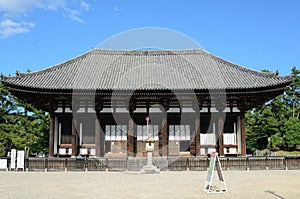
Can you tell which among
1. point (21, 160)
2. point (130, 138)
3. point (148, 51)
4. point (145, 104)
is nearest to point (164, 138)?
point (130, 138)

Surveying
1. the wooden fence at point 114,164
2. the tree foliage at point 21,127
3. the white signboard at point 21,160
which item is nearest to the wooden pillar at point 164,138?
the wooden fence at point 114,164

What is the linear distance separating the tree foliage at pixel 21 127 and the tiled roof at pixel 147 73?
12.9 m

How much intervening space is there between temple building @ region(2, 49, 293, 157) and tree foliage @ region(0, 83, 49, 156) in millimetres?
12869

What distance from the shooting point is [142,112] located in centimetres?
1958

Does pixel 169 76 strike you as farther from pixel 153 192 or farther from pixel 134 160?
pixel 153 192

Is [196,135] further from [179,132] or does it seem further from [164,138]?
[164,138]

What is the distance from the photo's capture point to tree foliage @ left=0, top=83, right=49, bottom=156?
30.8m

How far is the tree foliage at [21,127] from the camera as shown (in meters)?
30.8

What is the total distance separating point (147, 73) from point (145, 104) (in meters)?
2.54

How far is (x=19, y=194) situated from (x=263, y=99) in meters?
15.3

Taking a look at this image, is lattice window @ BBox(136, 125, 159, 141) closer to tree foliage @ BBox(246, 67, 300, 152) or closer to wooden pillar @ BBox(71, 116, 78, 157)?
wooden pillar @ BBox(71, 116, 78, 157)

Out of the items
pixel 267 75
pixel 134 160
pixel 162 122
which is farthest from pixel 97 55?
pixel 267 75

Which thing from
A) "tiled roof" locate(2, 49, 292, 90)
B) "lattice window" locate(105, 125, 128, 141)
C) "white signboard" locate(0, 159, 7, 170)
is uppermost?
"tiled roof" locate(2, 49, 292, 90)

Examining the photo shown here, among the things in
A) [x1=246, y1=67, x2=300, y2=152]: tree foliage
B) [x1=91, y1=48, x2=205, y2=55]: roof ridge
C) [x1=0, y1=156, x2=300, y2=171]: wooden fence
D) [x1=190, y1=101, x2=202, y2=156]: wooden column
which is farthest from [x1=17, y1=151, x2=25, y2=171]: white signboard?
[x1=246, y1=67, x2=300, y2=152]: tree foliage
